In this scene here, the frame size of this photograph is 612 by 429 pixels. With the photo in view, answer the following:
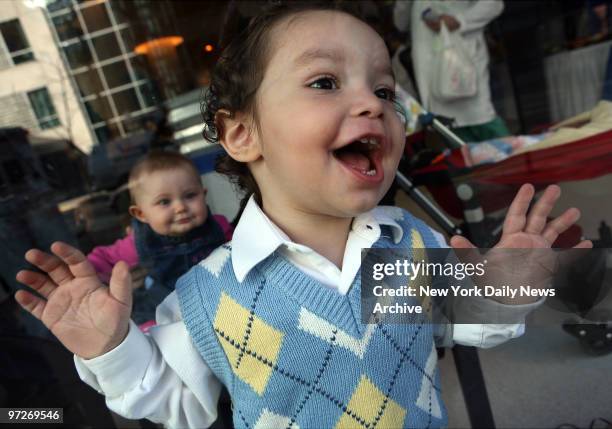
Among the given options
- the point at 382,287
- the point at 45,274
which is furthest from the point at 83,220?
the point at 382,287

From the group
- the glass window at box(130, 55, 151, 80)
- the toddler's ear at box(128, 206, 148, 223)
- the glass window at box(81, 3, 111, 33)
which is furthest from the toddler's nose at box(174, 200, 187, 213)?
the glass window at box(81, 3, 111, 33)

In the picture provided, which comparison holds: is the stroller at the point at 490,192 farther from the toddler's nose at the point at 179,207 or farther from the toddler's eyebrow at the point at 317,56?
the toddler's nose at the point at 179,207

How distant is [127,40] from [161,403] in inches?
36.4

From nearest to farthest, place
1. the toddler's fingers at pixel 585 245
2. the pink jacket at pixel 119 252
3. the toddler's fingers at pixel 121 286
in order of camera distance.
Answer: the toddler's fingers at pixel 585 245 → the toddler's fingers at pixel 121 286 → the pink jacket at pixel 119 252

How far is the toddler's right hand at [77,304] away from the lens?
2.11 ft

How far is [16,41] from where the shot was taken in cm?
100

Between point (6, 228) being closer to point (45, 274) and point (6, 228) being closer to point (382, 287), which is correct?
point (45, 274)

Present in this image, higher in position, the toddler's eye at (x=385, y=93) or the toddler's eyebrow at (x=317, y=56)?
the toddler's eyebrow at (x=317, y=56)

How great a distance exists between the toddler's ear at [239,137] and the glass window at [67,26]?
632mm

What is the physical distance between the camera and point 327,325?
690mm

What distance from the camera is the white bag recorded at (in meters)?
2.13

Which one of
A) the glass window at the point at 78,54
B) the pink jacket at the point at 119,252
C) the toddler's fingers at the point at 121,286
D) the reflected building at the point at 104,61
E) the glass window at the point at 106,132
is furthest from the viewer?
the glass window at the point at 106,132

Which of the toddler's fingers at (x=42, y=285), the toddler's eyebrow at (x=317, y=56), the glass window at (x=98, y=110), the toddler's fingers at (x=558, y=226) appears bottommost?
the toddler's fingers at (x=558, y=226)

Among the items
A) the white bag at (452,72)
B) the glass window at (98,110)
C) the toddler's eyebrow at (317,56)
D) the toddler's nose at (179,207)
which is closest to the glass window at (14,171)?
the glass window at (98,110)
